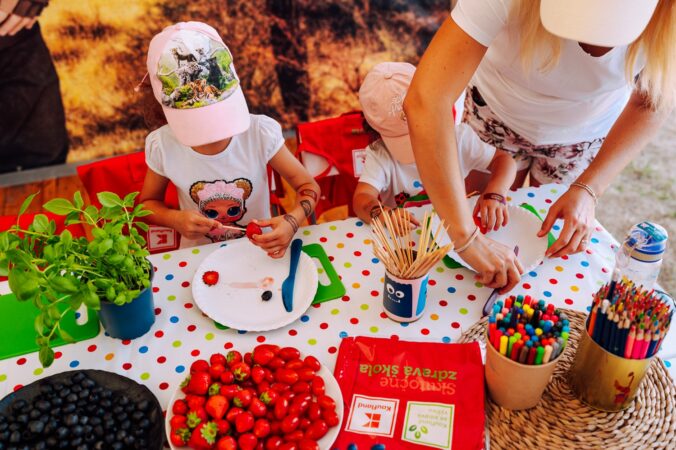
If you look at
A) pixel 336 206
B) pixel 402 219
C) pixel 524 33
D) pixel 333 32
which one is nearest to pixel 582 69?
pixel 524 33

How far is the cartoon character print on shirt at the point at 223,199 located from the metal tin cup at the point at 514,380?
2.85 feet

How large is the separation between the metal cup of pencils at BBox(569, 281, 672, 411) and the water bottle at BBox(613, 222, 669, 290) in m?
0.14

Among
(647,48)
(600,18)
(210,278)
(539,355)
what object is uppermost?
(600,18)

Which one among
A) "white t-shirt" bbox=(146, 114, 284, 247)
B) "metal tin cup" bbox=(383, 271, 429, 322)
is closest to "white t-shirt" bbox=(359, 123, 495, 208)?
"white t-shirt" bbox=(146, 114, 284, 247)

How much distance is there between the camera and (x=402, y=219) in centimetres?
122

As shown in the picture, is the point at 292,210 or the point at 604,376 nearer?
the point at 604,376

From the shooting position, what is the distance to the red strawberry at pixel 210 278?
50.2 inches

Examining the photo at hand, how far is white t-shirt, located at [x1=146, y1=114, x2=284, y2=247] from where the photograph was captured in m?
1.60

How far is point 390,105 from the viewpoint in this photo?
158cm

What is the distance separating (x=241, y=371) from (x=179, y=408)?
12cm

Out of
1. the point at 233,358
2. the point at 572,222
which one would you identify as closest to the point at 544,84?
the point at 572,222

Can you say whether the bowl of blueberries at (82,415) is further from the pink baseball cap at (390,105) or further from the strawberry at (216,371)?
the pink baseball cap at (390,105)

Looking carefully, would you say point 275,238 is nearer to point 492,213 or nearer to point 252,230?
point 252,230

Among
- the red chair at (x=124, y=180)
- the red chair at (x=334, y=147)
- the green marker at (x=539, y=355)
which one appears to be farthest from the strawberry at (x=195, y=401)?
the red chair at (x=334, y=147)
